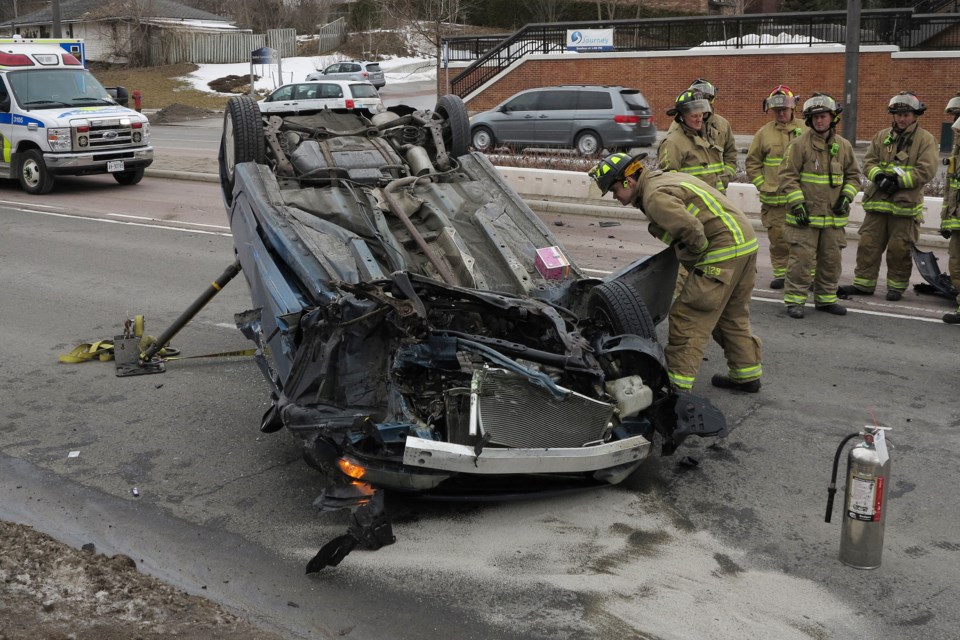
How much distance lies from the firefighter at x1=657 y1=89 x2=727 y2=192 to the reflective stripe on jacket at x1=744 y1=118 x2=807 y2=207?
43.7 inches

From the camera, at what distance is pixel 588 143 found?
2259 cm

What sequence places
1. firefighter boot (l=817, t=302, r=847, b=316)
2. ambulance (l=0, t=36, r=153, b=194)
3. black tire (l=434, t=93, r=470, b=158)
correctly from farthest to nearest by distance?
1. ambulance (l=0, t=36, r=153, b=194)
2. firefighter boot (l=817, t=302, r=847, b=316)
3. black tire (l=434, t=93, r=470, b=158)

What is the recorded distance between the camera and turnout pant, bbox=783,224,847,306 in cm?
877

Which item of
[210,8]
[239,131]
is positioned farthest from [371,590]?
[210,8]

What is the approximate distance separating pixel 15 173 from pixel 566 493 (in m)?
14.3

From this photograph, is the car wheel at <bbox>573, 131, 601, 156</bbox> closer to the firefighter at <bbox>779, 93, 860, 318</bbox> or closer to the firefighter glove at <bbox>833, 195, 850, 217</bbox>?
the firefighter at <bbox>779, 93, 860, 318</bbox>

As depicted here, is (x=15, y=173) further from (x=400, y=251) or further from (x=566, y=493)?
(x=566, y=493)

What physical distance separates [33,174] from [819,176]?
1261cm

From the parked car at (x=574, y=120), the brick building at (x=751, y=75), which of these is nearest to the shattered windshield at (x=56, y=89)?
the parked car at (x=574, y=120)

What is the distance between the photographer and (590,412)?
4875 mm

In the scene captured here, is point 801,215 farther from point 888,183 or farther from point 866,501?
point 866,501

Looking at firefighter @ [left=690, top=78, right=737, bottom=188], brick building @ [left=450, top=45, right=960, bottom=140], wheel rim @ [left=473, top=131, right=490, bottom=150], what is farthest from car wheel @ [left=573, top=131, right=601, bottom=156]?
firefighter @ [left=690, top=78, right=737, bottom=188]

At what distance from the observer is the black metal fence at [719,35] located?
26641 mm

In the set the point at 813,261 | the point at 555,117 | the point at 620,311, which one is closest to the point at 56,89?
the point at 555,117
